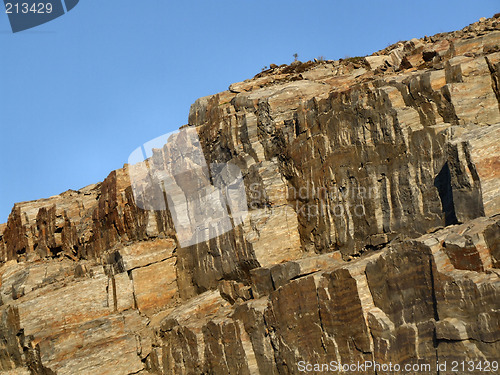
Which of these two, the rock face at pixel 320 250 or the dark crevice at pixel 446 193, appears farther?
the dark crevice at pixel 446 193

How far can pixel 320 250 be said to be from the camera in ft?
Result: 115

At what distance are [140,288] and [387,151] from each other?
19.6 meters

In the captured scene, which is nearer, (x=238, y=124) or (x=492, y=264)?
(x=492, y=264)

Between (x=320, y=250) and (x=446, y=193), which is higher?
(x=446, y=193)

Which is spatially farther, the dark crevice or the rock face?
the dark crevice

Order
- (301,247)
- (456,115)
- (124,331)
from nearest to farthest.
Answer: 1. (456,115)
2. (301,247)
3. (124,331)

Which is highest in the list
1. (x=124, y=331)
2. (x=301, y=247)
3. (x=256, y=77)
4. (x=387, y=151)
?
(x=256, y=77)

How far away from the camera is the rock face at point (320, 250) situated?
25641 mm

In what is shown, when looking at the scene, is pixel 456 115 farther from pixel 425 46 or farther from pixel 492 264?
pixel 425 46

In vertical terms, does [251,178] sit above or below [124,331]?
above

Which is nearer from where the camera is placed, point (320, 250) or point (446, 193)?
point (446, 193)

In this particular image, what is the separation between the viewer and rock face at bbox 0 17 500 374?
2564 cm

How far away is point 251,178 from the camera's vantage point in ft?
124

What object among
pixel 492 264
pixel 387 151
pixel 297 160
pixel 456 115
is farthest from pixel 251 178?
pixel 492 264
